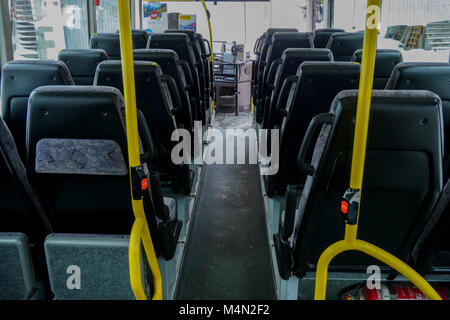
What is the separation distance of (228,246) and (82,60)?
199cm

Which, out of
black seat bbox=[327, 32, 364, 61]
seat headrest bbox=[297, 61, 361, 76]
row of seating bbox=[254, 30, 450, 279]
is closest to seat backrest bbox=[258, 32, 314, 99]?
black seat bbox=[327, 32, 364, 61]

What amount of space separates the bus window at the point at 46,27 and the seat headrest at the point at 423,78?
135 inches

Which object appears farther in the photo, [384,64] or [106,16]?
[106,16]

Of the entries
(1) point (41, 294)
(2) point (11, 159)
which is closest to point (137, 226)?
(2) point (11, 159)

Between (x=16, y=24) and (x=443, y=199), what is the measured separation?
13.0 feet

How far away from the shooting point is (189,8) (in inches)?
386

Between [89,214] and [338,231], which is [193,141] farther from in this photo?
[338,231]

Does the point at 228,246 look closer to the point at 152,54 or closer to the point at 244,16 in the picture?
the point at 152,54

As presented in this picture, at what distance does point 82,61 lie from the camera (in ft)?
11.1

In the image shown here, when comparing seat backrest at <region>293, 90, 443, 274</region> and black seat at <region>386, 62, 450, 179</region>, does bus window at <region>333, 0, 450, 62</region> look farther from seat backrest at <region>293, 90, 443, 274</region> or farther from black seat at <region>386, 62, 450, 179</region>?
seat backrest at <region>293, 90, 443, 274</region>

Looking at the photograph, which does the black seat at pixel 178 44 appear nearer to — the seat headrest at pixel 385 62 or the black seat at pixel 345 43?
the black seat at pixel 345 43

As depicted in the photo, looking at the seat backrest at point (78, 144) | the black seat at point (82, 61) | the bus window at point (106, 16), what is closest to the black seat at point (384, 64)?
the black seat at point (82, 61)

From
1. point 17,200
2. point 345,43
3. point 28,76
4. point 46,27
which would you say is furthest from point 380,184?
point 46,27

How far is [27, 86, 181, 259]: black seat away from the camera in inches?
54.2
